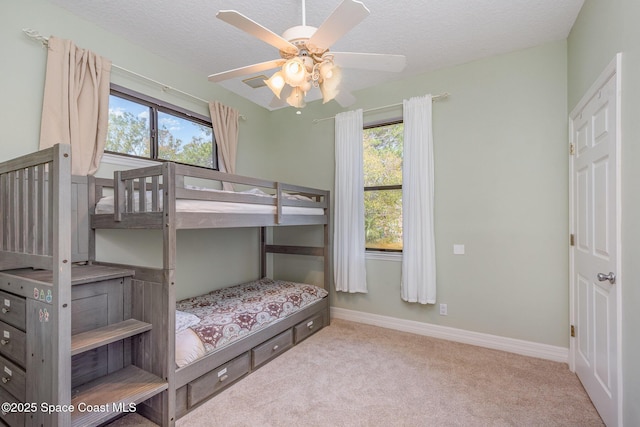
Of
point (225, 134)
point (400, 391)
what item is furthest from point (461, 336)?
point (225, 134)

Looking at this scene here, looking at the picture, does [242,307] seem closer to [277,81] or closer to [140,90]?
[277,81]

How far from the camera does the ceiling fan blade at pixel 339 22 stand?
4.22ft

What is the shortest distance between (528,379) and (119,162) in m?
3.71

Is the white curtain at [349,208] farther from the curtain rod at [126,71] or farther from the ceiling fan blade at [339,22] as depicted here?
the ceiling fan blade at [339,22]

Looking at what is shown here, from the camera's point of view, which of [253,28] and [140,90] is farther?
[140,90]

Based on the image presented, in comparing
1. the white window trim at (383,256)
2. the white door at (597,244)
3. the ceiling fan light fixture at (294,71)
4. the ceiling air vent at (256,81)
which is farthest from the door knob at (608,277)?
the ceiling air vent at (256,81)

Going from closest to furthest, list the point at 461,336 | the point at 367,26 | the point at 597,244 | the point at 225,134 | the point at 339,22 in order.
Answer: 1. the point at 339,22
2. the point at 597,244
3. the point at 367,26
4. the point at 461,336
5. the point at 225,134

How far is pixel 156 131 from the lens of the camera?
2941 millimetres

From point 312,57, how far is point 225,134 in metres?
2.07

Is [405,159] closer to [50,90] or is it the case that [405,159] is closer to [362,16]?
[362,16]

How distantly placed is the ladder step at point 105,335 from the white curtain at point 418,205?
7.95 ft

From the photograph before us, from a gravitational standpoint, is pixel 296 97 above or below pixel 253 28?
below

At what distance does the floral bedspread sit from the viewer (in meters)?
2.25

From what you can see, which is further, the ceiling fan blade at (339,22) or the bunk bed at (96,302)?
the bunk bed at (96,302)
